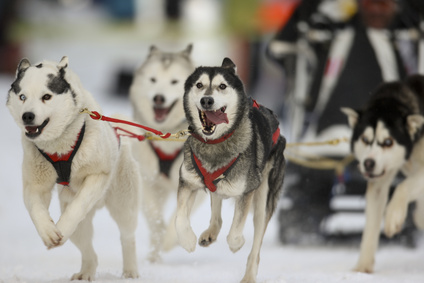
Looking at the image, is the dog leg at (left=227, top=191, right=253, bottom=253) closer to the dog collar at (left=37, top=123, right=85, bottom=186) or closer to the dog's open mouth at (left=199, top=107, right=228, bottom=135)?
the dog's open mouth at (left=199, top=107, right=228, bottom=135)

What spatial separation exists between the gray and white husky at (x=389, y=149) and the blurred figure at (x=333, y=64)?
1.35 m

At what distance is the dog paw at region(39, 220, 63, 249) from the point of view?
3.02 m

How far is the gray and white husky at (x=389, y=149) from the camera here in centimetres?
429

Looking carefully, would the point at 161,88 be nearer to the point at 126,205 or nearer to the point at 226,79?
the point at 126,205

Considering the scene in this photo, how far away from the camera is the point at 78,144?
10.9 ft

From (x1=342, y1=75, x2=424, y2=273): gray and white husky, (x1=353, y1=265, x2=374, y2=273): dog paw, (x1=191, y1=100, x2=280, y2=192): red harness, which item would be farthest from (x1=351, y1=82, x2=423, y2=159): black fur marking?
(x1=191, y1=100, x2=280, y2=192): red harness

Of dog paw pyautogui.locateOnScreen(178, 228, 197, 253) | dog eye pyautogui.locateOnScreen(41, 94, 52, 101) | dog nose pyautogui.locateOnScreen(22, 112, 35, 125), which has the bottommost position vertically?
Result: dog paw pyautogui.locateOnScreen(178, 228, 197, 253)

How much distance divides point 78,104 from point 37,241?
278 cm

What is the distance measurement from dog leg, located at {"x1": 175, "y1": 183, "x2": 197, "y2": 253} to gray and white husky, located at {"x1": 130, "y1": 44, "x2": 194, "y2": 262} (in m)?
1.65

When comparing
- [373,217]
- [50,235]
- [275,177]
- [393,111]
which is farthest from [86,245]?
[393,111]

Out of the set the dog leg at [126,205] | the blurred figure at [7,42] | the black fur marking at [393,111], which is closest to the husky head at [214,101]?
the dog leg at [126,205]

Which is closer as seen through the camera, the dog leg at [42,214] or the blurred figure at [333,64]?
the dog leg at [42,214]

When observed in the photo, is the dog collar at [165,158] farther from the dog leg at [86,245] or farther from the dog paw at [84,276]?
the dog paw at [84,276]

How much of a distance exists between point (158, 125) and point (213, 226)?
1.78m
